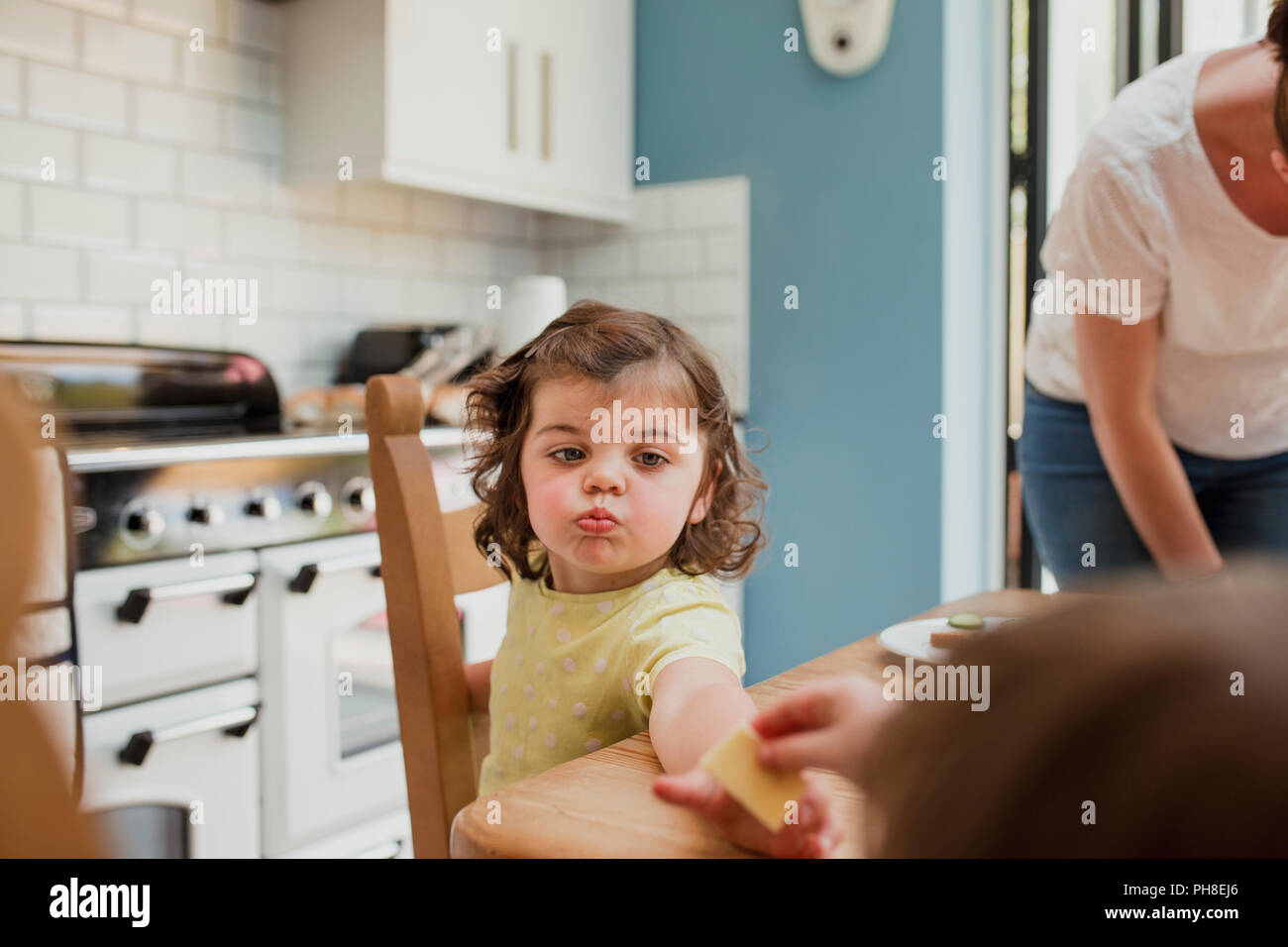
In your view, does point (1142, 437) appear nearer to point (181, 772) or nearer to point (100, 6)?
point (181, 772)

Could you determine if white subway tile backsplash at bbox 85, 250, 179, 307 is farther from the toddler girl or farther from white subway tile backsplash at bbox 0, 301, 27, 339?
the toddler girl

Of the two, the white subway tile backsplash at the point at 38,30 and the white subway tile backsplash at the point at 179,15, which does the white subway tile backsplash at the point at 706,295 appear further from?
the white subway tile backsplash at the point at 38,30

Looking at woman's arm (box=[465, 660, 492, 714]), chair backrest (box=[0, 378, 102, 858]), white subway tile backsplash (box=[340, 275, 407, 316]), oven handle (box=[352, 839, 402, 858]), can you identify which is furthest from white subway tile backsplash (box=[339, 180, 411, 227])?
chair backrest (box=[0, 378, 102, 858])

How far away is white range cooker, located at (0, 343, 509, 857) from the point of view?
4.36ft

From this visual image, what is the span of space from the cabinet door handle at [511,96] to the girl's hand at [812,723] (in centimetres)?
219

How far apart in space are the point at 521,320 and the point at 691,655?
1.70 m

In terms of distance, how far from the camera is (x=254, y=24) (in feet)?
7.06

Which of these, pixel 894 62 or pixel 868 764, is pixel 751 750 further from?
pixel 894 62

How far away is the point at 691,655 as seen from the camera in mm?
643

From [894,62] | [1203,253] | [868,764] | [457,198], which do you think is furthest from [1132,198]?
[457,198]

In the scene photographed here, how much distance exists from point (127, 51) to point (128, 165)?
0.68ft

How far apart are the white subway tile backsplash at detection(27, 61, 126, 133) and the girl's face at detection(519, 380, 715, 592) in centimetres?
149

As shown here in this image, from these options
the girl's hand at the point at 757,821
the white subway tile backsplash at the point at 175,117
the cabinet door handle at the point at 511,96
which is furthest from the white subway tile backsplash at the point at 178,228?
the girl's hand at the point at 757,821

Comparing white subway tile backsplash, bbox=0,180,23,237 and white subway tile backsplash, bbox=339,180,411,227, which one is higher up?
white subway tile backsplash, bbox=339,180,411,227
